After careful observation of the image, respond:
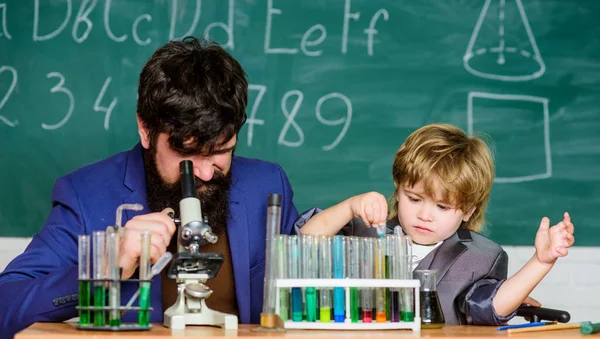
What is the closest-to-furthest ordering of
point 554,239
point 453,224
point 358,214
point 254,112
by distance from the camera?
point 554,239
point 358,214
point 453,224
point 254,112

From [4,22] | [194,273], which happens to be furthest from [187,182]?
[4,22]

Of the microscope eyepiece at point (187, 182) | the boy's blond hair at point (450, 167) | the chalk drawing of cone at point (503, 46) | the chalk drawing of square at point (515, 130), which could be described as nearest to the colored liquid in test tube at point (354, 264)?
the microscope eyepiece at point (187, 182)

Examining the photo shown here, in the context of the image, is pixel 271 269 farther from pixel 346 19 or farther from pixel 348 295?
pixel 346 19

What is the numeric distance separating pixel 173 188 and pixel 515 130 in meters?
1.64

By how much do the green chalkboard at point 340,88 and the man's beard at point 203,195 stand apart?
3.16ft

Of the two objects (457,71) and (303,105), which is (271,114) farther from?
(457,71)

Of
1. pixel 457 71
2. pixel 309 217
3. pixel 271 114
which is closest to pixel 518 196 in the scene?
pixel 457 71

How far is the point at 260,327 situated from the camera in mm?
1832

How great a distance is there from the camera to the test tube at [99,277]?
169 centimetres

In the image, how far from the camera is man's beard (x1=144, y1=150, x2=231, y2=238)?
2.34 meters

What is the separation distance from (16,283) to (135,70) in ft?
4.96

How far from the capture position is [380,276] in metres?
1.90

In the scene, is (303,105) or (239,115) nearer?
(239,115)

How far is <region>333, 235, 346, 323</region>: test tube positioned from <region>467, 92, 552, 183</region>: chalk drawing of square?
1.67m
